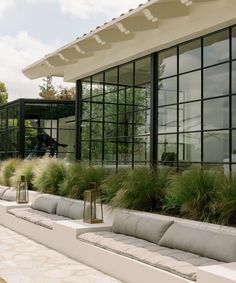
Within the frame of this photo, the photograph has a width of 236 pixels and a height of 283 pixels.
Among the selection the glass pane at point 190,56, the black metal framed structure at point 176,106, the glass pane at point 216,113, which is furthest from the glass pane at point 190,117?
the glass pane at point 190,56

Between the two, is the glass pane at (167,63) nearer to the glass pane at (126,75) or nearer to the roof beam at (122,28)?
the roof beam at (122,28)

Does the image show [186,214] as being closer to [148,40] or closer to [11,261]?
[11,261]

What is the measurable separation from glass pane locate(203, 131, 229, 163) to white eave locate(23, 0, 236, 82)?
175 cm

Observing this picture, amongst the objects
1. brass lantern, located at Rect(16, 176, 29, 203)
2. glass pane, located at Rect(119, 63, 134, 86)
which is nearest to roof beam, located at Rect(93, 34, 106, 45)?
glass pane, located at Rect(119, 63, 134, 86)

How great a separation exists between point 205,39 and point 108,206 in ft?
10.7

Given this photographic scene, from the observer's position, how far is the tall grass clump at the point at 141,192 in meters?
7.29

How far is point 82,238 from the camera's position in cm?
669

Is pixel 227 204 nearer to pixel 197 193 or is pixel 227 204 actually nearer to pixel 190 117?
pixel 197 193

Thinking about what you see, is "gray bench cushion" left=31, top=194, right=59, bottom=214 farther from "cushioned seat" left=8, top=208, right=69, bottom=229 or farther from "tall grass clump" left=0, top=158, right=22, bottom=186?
"tall grass clump" left=0, top=158, right=22, bottom=186

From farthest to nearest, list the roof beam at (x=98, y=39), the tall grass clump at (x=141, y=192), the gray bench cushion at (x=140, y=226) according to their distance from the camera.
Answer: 1. the roof beam at (x=98, y=39)
2. the tall grass clump at (x=141, y=192)
3. the gray bench cushion at (x=140, y=226)

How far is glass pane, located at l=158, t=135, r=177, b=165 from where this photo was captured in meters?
9.35

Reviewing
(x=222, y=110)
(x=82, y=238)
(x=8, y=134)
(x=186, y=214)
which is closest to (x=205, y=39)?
(x=222, y=110)

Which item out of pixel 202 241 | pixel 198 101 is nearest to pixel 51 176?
pixel 198 101

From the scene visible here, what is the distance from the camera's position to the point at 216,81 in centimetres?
877
